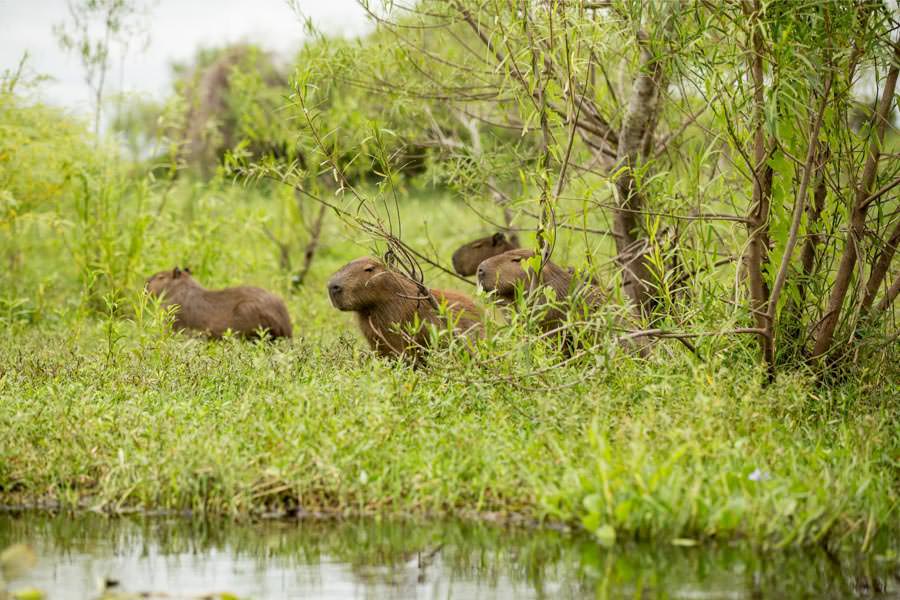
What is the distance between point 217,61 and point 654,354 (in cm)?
1344

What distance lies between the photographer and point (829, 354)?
16.9ft

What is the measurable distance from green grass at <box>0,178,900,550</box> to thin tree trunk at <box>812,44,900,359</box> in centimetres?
27

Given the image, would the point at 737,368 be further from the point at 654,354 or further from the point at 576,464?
the point at 576,464

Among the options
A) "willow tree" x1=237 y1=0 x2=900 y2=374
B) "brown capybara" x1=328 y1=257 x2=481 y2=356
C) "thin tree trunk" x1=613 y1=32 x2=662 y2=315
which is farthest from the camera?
"brown capybara" x1=328 y1=257 x2=481 y2=356

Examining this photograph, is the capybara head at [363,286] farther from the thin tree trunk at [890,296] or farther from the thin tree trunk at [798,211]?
the thin tree trunk at [890,296]

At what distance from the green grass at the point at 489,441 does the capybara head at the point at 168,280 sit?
8.05ft

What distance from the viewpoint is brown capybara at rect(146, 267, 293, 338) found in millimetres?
7945

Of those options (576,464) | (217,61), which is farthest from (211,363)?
(217,61)

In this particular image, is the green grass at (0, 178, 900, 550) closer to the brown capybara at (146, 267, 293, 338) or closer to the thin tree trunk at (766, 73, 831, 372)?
the thin tree trunk at (766, 73, 831, 372)

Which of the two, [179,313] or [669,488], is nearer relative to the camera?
[669,488]

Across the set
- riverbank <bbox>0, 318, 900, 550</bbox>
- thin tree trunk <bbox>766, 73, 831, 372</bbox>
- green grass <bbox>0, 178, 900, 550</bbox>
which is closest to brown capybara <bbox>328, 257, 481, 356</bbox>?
green grass <bbox>0, 178, 900, 550</bbox>

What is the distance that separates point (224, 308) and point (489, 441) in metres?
4.29

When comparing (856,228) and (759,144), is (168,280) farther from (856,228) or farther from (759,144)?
(856,228)

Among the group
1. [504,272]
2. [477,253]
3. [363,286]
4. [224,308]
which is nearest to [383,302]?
[363,286]
